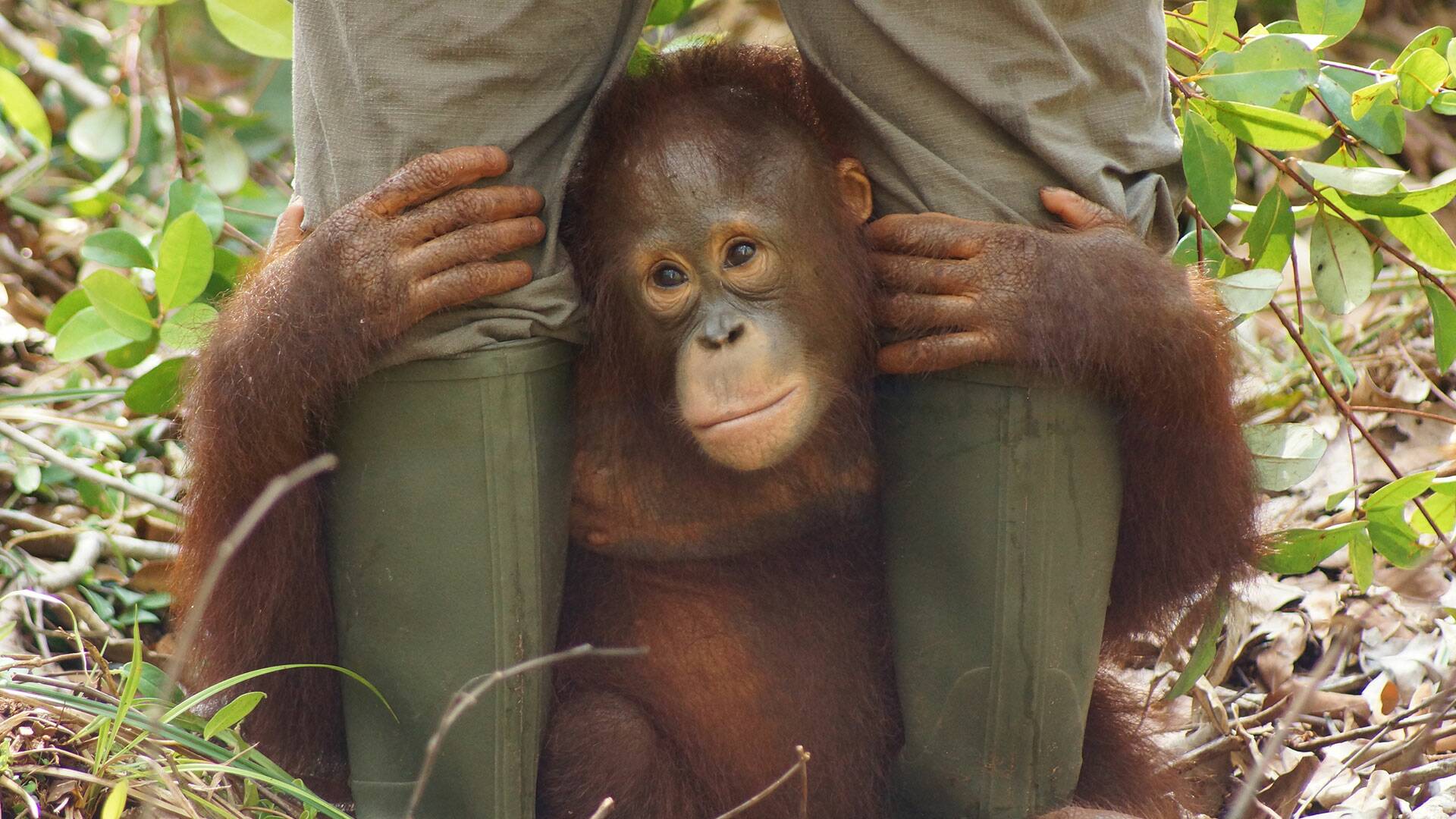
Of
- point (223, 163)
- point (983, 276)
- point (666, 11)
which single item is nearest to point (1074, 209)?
point (983, 276)

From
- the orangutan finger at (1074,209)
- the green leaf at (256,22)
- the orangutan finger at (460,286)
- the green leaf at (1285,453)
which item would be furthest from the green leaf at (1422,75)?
the green leaf at (256,22)

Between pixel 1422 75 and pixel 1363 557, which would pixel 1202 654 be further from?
pixel 1422 75

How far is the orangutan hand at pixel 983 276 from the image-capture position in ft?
6.59

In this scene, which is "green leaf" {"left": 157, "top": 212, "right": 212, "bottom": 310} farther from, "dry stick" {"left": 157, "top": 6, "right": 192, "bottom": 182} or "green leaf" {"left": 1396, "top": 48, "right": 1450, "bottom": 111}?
"green leaf" {"left": 1396, "top": 48, "right": 1450, "bottom": 111}

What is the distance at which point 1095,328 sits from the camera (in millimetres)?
1981

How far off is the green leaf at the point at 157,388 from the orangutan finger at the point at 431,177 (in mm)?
867

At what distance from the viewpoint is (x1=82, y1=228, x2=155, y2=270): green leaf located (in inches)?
111

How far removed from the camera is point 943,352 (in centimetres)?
204

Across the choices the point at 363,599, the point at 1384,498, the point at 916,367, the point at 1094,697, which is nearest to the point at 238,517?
the point at 363,599

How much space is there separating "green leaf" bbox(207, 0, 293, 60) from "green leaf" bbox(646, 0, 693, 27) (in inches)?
27.3

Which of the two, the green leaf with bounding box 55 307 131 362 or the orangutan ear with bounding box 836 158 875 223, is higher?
the orangutan ear with bounding box 836 158 875 223

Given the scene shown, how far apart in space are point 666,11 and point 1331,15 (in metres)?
1.24

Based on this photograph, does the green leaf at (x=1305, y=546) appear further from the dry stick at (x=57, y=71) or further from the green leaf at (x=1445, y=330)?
the dry stick at (x=57, y=71)

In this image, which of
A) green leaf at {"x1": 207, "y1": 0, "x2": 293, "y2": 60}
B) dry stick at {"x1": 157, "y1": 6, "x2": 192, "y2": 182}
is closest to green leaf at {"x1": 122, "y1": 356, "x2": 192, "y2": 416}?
green leaf at {"x1": 207, "y1": 0, "x2": 293, "y2": 60}
